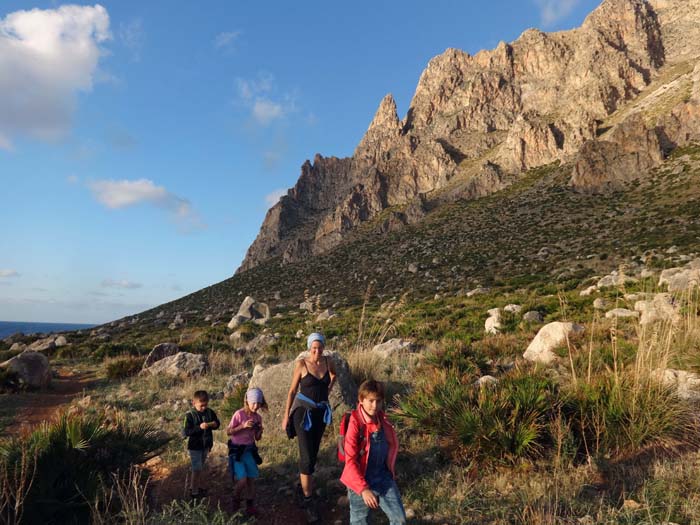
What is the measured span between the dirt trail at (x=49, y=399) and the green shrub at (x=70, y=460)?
12.2ft

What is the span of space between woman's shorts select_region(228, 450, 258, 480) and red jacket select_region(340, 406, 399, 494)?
1.60m

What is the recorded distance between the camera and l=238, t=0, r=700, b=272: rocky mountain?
142ft

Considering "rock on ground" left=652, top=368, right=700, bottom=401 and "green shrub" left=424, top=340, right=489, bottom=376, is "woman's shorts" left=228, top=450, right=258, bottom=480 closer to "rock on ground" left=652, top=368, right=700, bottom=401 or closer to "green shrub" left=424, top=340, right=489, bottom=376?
"green shrub" left=424, top=340, right=489, bottom=376

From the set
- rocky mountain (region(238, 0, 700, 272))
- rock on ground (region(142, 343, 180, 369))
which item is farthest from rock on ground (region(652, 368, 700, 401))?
rocky mountain (region(238, 0, 700, 272))

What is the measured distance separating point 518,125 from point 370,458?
65.0m

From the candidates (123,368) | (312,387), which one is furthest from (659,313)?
(123,368)

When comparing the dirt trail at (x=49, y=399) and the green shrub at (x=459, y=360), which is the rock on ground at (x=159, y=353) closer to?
the dirt trail at (x=49, y=399)

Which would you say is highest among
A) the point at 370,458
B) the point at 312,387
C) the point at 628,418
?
the point at 312,387

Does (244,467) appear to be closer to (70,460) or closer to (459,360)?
(70,460)

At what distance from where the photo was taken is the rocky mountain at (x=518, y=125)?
43.3m

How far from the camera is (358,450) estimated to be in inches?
127

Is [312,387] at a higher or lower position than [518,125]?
lower

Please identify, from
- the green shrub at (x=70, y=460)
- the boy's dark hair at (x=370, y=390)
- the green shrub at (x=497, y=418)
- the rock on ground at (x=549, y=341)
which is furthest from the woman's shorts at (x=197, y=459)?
the rock on ground at (x=549, y=341)

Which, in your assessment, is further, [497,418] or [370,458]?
[497,418]
